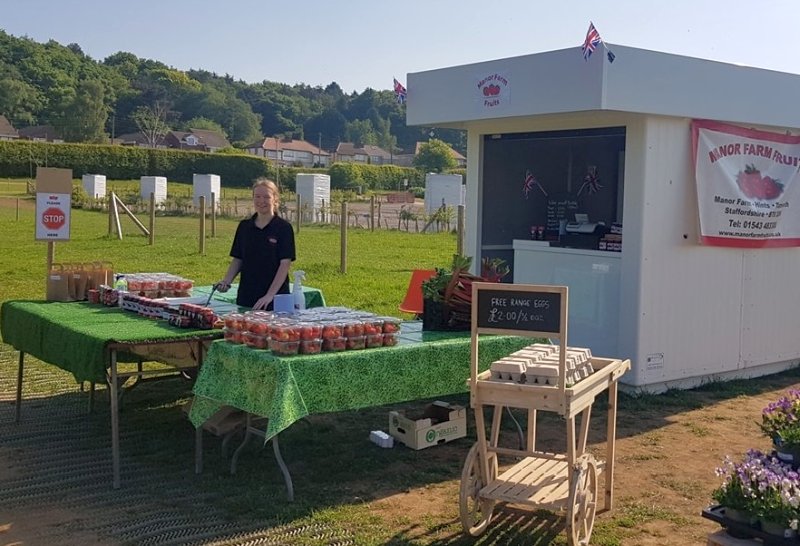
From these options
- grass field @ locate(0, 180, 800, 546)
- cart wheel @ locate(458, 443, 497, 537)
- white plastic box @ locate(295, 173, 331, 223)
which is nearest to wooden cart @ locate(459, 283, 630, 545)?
cart wheel @ locate(458, 443, 497, 537)

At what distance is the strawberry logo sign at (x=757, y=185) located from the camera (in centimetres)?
743

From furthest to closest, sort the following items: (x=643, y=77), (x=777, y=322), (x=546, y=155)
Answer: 1. (x=546, y=155)
2. (x=777, y=322)
3. (x=643, y=77)

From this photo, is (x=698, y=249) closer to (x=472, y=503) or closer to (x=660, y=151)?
(x=660, y=151)

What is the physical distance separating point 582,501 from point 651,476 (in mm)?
1448

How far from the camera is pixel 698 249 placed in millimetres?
7234

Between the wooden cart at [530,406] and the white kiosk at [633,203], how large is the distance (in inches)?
116

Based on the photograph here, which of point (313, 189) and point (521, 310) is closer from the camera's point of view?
point (521, 310)

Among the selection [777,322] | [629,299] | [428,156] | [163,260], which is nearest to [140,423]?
[629,299]

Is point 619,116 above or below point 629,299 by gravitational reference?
above

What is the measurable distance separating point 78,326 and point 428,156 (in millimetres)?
65040

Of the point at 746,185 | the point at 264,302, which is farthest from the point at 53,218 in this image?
the point at 746,185

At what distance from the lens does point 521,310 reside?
12.5 feet

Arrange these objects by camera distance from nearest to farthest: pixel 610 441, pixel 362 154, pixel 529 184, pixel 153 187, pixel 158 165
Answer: pixel 610 441 < pixel 529 184 < pixel 153 187 < pixel 158 165 < pixel 362 154

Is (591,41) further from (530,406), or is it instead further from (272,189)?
(530,406)
